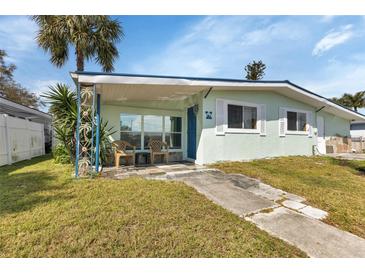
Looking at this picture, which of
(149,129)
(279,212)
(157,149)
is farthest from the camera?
(149,129)

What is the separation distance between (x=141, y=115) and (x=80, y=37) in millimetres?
4569

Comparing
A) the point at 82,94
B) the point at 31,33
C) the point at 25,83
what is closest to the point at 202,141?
the point at 82,94

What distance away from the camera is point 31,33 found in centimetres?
916

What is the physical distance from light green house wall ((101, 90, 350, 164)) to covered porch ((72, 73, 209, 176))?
42mm

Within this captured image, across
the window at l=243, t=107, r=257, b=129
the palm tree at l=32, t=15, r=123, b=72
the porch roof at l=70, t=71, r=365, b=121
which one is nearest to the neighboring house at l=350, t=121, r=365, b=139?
the porch roof at l=70, t=71, r=365, b=121

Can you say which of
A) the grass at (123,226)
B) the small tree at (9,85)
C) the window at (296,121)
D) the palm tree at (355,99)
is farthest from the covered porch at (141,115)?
the palm tree at (355,99)

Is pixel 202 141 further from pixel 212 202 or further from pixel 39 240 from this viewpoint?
pixel 39 240

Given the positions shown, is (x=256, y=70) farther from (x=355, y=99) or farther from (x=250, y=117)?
(x=355, y=99)

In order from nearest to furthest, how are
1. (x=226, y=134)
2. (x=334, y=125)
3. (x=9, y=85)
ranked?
1. (x=226, y=134)
2. (x=334, y=125)
3. (x=9, y=85)

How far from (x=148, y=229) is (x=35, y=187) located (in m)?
3.50

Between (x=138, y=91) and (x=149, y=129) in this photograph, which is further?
(x=149, y=129)

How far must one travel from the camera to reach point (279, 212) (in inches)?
136

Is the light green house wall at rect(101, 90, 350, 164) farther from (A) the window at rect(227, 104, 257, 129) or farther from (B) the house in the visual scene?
(A) the window at rect(227, 104, 257, 129)

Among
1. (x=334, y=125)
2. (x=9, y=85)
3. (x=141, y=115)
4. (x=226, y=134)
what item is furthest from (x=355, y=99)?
(x=9, y=85)
